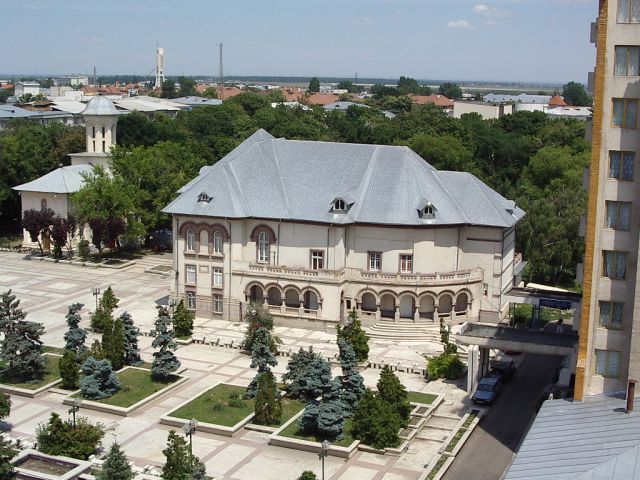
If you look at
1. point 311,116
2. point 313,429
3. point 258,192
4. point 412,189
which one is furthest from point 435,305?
point 311,116

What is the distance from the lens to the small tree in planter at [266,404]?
43438 mm

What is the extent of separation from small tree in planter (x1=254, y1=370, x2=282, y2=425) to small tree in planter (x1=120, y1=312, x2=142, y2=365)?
12047mm

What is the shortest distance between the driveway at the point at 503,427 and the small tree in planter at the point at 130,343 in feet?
70.9

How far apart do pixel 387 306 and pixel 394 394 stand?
62.5ft

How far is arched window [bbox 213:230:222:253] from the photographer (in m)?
63.6

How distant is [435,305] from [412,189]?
8.61 meters

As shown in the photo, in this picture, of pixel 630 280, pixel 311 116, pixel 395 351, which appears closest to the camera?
pixel 630 280

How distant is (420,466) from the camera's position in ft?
129

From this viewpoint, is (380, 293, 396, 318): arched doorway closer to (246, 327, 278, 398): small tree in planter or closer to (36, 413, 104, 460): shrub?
(246, 327, 278, 398): small tree in planter

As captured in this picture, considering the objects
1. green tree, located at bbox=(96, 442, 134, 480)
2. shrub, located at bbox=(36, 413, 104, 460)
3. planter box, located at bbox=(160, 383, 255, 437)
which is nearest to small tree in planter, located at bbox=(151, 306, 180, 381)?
planter box, located at bbox=(160, 383, 255, 437)

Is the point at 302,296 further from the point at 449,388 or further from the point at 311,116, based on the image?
the point at 311,116

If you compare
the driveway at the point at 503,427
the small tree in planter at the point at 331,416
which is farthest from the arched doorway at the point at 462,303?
the small tree in planter at the point at 331,416

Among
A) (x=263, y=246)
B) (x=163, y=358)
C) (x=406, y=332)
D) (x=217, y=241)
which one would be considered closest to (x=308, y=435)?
(x=163, y=358)

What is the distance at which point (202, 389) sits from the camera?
49.2 meters
